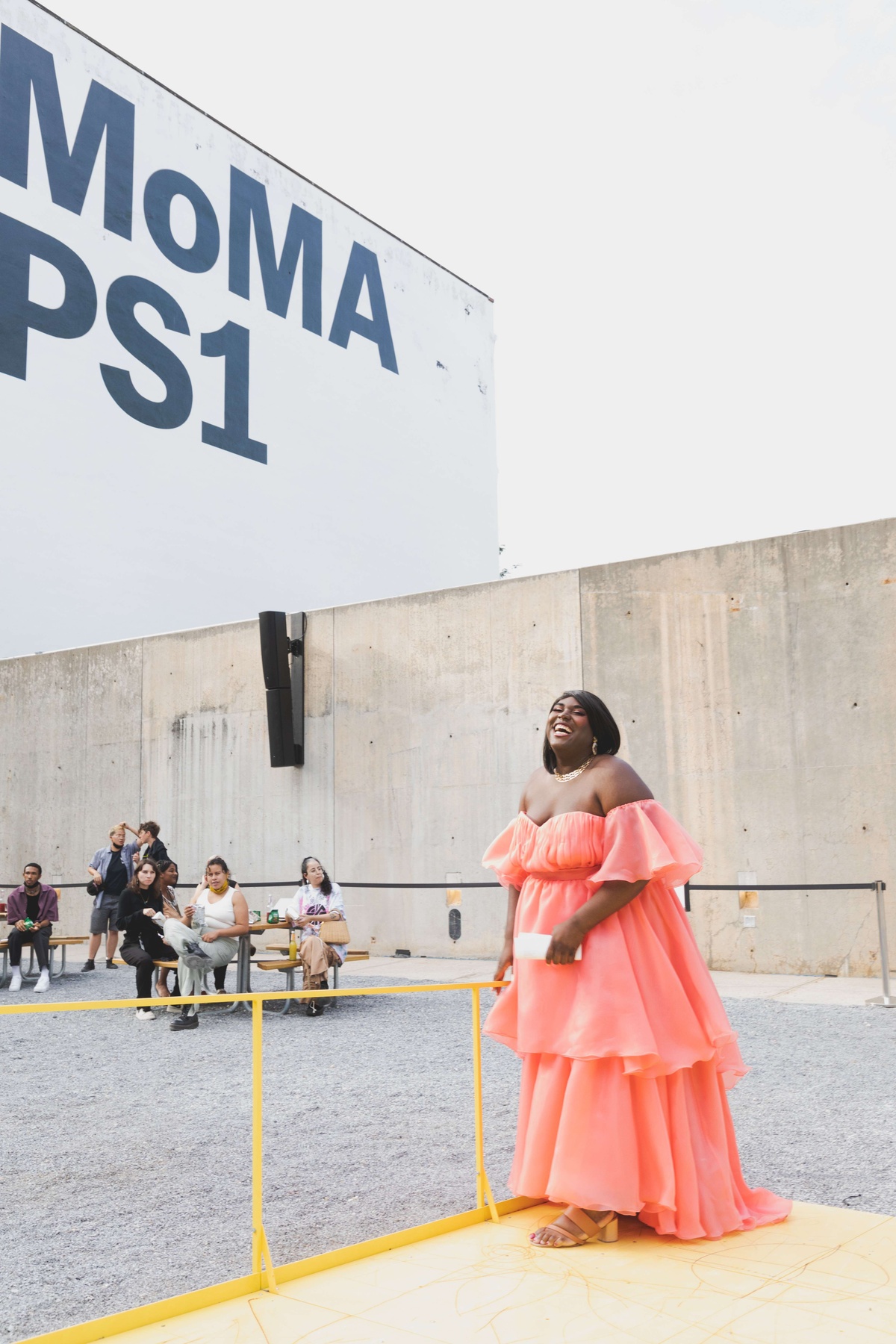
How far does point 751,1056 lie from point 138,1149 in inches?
147

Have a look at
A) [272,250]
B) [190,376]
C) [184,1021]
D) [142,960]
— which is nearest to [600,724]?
[184,1021]

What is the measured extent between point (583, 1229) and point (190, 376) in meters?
19.0

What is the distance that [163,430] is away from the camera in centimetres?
1991

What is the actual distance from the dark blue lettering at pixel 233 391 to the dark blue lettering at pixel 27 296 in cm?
250

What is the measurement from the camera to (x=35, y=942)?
10.9 meters

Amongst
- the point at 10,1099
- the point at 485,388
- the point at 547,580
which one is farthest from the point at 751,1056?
the point at 485,388

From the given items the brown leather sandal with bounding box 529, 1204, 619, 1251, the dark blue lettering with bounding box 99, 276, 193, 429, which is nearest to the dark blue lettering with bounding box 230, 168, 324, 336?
the dark blue lettering with bounding box 99, 276, 193, 429

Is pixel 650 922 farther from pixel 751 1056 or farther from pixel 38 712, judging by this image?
pixel 38 712

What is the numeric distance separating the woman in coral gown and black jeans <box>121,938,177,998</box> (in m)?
6.29

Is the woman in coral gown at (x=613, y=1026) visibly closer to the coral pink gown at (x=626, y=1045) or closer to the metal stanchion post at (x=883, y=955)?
the coral pink gown at (x=626, y=1045)

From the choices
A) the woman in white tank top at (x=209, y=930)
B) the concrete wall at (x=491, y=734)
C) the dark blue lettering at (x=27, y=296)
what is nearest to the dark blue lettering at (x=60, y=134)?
the dark blue lettering at (x=27, y=296)

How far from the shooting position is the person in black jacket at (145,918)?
9.33 meters

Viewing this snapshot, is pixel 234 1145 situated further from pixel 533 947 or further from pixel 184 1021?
pixel 533 947

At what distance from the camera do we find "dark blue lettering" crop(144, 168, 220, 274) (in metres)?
20.1
